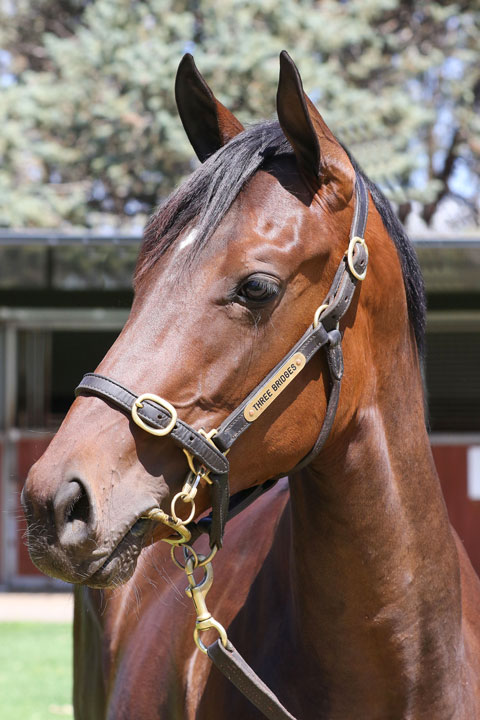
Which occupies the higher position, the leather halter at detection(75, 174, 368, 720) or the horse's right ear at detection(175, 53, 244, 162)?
the horse's right ear at detection(175, 53, 244, 162)

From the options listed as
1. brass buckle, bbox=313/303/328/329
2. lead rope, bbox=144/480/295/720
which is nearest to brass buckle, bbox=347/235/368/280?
brass buckle, bbox=313/303/328/329

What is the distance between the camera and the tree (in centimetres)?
1484

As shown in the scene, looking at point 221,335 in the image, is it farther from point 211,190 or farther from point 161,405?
point 211,190

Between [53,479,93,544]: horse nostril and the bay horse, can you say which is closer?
[53,479,93,544]: horse nostril

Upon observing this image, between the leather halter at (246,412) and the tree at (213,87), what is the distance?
12946 mm

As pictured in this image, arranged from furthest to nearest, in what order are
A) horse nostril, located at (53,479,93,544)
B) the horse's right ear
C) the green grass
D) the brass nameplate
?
the green grass → the horse's right ear → the brass nameplate → horse nostril, located at (53,479,93,544)

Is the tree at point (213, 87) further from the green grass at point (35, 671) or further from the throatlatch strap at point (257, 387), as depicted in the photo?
the throatlatch strap at point (257, 387)

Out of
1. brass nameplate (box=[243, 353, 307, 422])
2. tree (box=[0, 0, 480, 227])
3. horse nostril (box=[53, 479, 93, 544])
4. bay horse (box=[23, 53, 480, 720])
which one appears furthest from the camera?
tree (box=[0, 0, 480, 227])

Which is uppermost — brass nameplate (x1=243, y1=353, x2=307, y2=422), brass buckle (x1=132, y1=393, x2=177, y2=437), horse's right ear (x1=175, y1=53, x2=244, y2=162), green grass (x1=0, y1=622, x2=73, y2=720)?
horse's right ear (x1=175, y1=53, x2=244, y2=162)

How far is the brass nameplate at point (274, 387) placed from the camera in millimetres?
1823

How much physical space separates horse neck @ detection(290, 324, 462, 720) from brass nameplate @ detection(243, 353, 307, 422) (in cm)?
22

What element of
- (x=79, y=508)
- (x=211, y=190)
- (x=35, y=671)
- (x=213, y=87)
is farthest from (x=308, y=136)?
(x=213, y=87)

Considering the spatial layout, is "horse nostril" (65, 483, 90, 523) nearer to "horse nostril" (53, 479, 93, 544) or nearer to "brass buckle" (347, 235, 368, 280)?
"horse nostril" (53, 479, 93, 544)

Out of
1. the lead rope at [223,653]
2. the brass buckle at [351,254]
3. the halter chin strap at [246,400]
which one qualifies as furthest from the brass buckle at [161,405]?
the brass buckle at [351,254]
